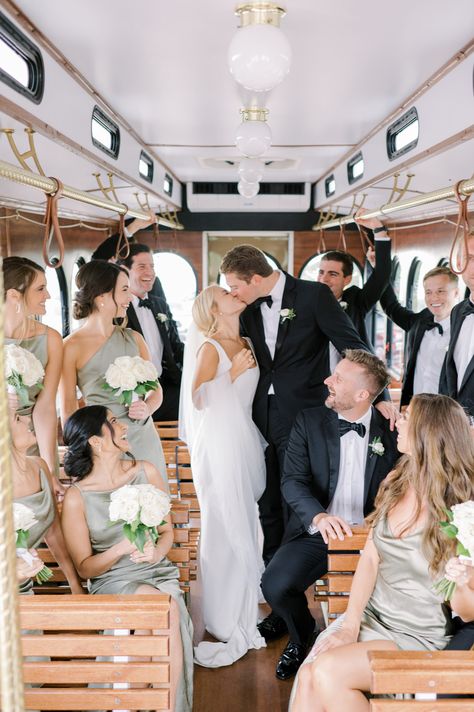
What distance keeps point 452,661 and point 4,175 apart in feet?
7.19

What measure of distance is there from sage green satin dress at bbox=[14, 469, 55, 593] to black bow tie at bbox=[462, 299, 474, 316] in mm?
2827

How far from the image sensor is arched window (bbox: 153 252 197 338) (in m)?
11.9

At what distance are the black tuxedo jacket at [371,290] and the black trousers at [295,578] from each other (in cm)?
240

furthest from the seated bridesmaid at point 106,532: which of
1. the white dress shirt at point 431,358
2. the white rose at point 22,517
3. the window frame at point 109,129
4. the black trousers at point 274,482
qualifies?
the white dress shirt at point 431,358

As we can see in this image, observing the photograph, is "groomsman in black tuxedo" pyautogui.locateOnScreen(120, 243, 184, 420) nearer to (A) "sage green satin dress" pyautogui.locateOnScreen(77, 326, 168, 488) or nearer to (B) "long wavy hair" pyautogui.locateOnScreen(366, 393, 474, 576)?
(A) "sage green satin dress" pyautogui.locateOnScreen(77, 326, 168, 488)

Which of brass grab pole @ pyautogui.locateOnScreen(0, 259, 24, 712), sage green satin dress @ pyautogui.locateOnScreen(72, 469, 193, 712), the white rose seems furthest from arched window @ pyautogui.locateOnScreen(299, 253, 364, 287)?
brass grab pole @ pyautogui.locateOnScreen(0, 259, 24, 712)

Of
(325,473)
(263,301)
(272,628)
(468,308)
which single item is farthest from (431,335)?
(272,628)

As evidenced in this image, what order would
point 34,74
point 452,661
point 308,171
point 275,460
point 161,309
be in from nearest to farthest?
point 452,661 → point 34,74 → point 275,460 → point 161,309 → point 308,171

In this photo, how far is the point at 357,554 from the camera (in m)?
2.91

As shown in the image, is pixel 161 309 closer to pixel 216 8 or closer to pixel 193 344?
pixel 193 344

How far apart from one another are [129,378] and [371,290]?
9.76 ft

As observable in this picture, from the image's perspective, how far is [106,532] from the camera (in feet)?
9.25

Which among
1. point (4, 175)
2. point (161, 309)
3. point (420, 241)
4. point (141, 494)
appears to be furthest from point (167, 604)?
point (420, 241)

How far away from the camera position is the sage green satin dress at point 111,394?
376cm
